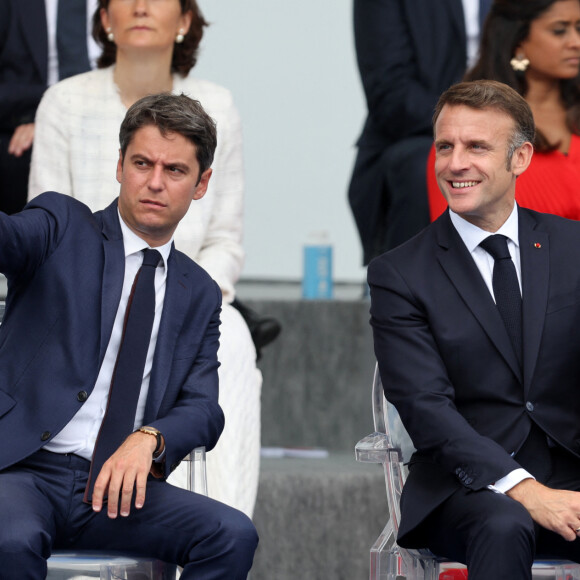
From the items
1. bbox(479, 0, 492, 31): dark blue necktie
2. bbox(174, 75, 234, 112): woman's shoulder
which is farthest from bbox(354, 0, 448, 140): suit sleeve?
bbox(174, 75, 234, 112): woman's shoulder

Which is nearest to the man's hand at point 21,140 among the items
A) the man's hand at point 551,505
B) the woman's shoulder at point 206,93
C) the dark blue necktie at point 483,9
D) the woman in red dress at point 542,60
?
the woman's shoulder at point 206,93

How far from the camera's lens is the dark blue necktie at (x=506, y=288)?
2797mm

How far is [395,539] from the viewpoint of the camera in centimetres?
283

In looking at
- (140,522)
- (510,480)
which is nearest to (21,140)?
(140,522)

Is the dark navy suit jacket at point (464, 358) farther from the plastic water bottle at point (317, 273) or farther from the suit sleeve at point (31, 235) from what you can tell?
the plastic water bottle at point (317, 273)

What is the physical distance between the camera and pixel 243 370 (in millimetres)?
3668

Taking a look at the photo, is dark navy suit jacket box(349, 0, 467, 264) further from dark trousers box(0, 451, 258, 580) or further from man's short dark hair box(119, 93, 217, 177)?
dark trousers box(0, 451, 258, 580)

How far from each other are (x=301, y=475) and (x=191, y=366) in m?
1.28

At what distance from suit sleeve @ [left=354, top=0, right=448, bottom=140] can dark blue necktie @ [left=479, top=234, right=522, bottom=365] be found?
5.06 feet

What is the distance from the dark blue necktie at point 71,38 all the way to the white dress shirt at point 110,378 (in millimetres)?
1861

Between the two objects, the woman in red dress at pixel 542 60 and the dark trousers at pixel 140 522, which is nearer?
the dark trousers at pixel 140 522

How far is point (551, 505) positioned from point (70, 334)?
1.08 meters

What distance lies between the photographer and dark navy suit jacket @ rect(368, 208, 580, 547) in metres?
2.71

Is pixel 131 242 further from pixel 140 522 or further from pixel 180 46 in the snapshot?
pixel 180 46
